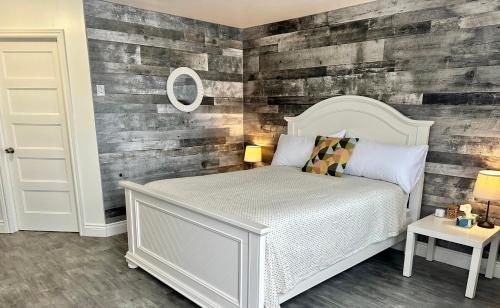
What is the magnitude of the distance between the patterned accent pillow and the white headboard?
255mm

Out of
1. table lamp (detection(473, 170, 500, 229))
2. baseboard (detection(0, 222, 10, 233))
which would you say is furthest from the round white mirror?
table lamp (detection(473, 170, 500, 229))

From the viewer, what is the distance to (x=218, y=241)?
6.40 feet

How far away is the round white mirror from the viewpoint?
Answer: 381 cm

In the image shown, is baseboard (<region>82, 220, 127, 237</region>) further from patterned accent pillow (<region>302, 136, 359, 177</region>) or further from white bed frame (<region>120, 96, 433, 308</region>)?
patterned accent pillow (<region>302, 136, 359, 177</region>)

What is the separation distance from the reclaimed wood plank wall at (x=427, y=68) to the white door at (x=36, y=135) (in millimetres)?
2670

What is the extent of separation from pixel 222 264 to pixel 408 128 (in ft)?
7.09

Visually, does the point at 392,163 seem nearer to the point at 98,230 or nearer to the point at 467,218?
the point at 467,218

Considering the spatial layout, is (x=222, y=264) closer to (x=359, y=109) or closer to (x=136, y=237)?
(x=136, y=237)

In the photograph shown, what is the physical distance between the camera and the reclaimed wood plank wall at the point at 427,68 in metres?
2.61

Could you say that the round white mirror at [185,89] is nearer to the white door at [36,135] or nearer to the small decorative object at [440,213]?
the white door at [36,135]

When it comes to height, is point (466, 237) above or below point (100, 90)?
below

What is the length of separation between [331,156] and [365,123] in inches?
21.7

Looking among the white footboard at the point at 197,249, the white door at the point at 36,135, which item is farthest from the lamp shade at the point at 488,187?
the white door at the point at 36,135

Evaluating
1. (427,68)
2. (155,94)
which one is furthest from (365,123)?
(155,94)
